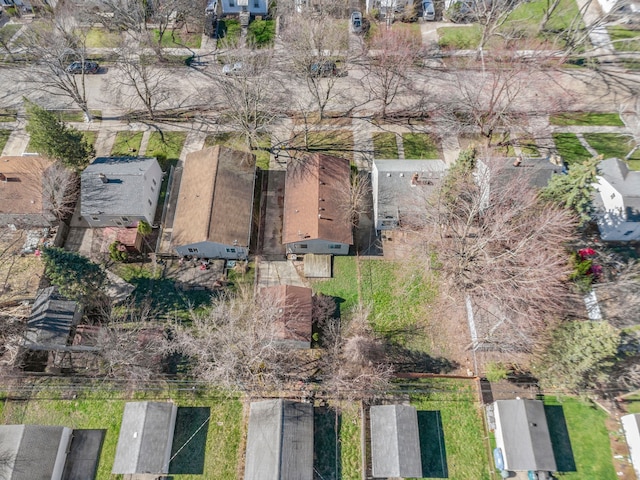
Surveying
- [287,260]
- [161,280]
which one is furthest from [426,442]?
[161,280]

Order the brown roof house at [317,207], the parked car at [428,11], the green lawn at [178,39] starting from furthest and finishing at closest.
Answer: the parked car at [428,11] → the green lawn at [178,39] → the brown roof house at [317,207]

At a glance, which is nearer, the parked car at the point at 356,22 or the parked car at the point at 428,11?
the parked car at the point at 356,22

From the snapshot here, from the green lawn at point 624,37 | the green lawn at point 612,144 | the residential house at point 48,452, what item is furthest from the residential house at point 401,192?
the green lawn at point 624,37

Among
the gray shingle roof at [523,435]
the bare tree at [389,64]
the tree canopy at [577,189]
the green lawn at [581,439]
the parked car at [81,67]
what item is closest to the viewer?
the gray shingle roof at [523,435]

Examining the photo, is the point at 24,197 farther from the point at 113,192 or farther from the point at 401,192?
the point at 401,192

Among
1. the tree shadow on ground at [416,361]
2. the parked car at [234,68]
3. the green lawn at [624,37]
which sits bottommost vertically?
the tree shadow on ground at [416,361]

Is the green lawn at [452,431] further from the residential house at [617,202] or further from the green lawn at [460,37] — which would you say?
the green lawn at [460,37]
